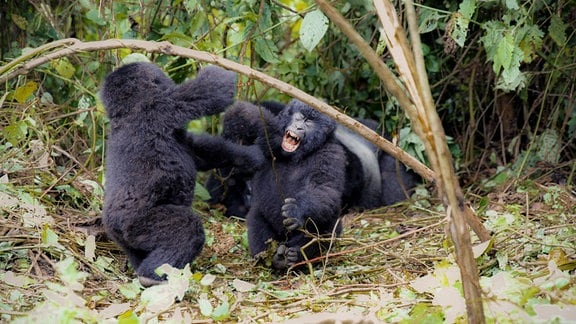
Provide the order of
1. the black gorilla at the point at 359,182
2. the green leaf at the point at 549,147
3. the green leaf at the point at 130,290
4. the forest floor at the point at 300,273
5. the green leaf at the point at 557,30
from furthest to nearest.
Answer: the black gorilla at the point at 359,182, the green leaf at the point at 549,147, the green leaf at the point at 557,30, the green leaf at the point at 130,290, the forest floor at the point at 300,273

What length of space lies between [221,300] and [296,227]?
0.91 meters

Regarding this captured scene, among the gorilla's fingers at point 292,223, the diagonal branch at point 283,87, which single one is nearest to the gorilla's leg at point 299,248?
the gorilla's fingers at point 292,223

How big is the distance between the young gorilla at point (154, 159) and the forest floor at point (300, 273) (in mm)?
241

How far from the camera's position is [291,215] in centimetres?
468

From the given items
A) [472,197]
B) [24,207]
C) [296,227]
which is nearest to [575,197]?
[472,197]

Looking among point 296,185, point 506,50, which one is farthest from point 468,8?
point 296,185

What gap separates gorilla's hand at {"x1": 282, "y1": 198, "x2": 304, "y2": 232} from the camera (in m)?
4.65

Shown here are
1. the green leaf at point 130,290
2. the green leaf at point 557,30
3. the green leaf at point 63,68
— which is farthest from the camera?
the green leaf at point 63,68

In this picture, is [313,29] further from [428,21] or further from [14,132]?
[14,132]

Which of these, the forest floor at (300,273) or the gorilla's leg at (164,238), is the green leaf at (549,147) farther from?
the gorilla's leg at (164,238)

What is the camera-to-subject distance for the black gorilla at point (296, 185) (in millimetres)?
4746

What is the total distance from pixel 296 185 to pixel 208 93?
2.71 feet

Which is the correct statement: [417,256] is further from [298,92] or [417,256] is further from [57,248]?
[57,248]

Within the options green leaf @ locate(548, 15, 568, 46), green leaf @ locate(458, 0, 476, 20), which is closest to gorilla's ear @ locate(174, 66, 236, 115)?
green leaf @ locate(458, 0, 476, 20)
